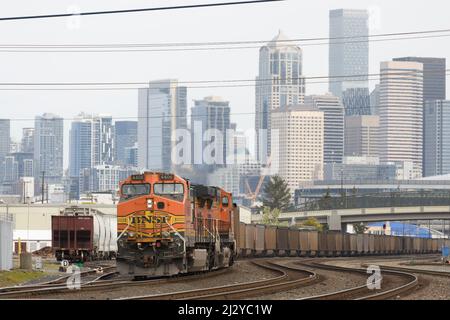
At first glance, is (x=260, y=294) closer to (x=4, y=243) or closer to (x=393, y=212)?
(x=4, y=243)

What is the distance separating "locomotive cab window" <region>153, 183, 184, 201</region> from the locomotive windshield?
36 cm

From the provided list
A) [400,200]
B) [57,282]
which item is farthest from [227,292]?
[400,200]

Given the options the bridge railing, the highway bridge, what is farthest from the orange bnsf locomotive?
the bridge railing

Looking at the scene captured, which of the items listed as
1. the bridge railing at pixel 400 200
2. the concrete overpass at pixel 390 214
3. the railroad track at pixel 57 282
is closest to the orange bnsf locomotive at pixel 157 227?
the railroad track at pixel 57 282

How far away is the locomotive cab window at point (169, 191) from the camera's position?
42.0 m

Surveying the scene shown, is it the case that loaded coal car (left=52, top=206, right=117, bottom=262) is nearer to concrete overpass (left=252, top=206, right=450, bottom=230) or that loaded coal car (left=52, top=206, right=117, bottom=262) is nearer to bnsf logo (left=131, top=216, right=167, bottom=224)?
bnsf logo (left=131, top=216, right=167, bottom=224)

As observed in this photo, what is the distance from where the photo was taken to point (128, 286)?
117 ft

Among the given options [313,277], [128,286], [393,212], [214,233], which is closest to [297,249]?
[214,233]

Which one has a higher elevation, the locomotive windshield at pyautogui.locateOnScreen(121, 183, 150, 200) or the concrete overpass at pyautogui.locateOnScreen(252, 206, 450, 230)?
the locomotive windshield at pyautogui.locateOnScreen(121, 183, 150, 200)

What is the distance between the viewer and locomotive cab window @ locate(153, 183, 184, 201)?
42.0 m

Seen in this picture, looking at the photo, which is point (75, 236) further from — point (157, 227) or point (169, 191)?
point (157, 227)

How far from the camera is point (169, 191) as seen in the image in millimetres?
42188

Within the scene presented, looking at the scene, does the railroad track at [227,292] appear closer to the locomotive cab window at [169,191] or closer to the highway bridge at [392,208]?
the locomotive cab window at [169,191]

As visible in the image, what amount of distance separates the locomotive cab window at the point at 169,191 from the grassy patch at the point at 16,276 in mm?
6717
